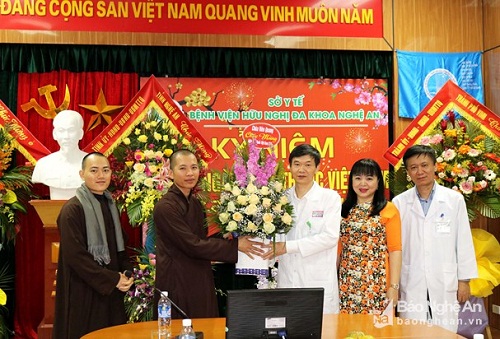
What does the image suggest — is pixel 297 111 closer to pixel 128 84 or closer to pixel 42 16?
pixel 128 84

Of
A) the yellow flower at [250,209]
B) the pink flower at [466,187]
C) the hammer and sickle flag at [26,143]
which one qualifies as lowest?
the yellow flower at [250,209]

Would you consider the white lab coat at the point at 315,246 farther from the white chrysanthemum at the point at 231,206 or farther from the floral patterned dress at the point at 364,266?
the white chrysanthemum at the point at 231,206

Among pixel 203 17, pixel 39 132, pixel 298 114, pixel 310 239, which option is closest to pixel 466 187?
pixel 310 239

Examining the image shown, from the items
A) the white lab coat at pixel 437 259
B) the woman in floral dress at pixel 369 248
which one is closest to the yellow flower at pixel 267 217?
the woman in floral dress at pixel 369 248

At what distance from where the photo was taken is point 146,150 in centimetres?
495

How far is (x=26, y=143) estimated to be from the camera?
5273 millimetres

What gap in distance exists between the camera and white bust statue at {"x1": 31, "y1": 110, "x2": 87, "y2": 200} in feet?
16.8

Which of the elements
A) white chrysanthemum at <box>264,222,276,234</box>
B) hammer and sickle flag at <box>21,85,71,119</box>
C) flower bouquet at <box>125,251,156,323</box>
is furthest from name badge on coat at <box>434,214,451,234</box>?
hammer and sickle flag at <box>21,85,71,119</box>

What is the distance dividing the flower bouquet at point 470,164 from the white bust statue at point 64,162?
9.30ft

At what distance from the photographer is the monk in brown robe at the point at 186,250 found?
142 inches

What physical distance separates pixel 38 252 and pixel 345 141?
10.0ft

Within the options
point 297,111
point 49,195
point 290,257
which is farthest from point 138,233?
point 290,257

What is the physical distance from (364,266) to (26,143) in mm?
3070

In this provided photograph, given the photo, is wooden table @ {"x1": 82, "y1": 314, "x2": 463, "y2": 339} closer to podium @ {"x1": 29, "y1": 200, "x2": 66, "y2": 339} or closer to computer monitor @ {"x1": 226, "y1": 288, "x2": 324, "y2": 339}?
computer monitor @ {"x1": 226, "y1": 288, "x2": 324, "y2": 339}
